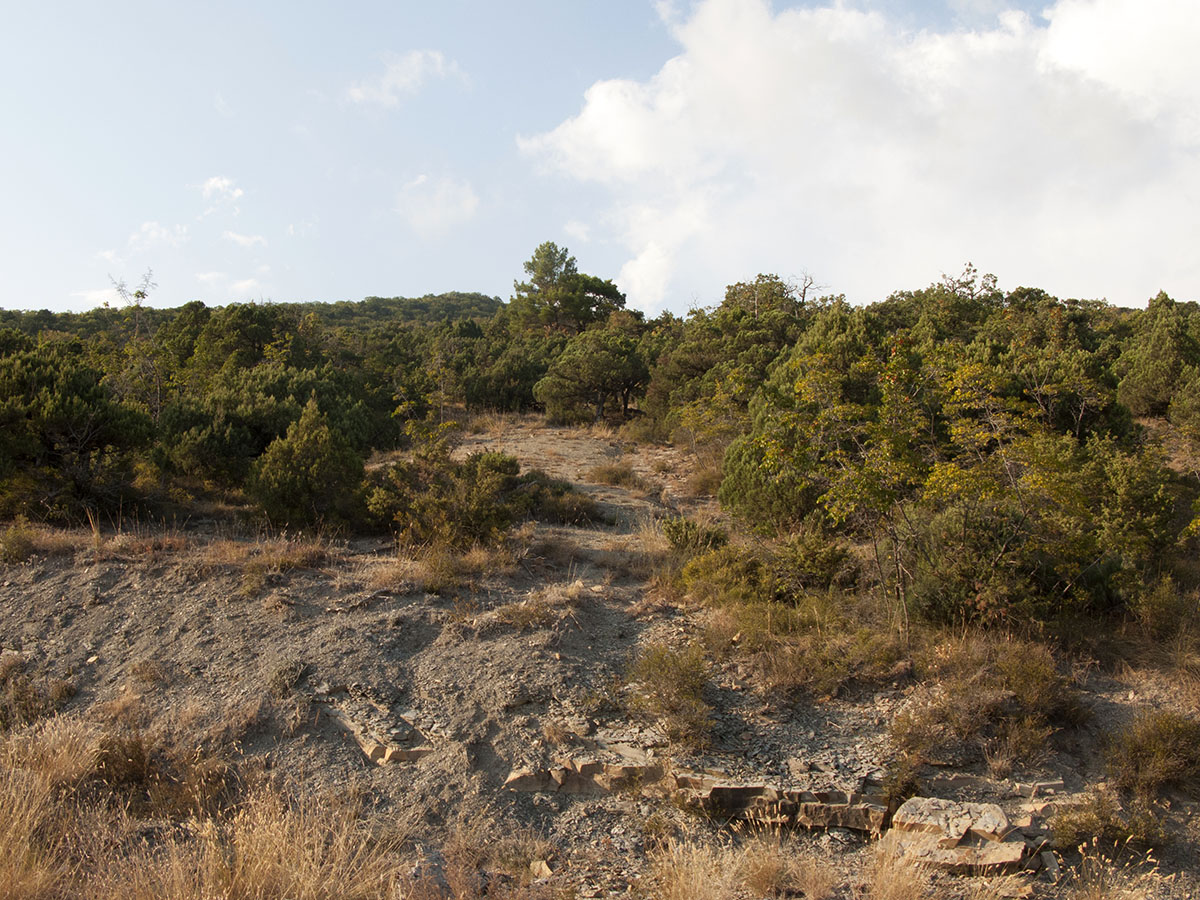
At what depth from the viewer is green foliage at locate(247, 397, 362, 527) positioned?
32.5 ft

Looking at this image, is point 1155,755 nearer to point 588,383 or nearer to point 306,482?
point 306,482

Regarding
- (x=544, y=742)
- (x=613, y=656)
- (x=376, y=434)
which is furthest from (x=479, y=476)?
(x=376, y=434)

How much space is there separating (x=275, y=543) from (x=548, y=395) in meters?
17.5

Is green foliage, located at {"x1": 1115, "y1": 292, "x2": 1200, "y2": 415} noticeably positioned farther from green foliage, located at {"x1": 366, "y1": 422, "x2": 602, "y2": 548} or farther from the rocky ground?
green foliage, located at {"x1": 366, "y1": 422, "x2": 602, "y2": 548}

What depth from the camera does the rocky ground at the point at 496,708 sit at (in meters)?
4.65

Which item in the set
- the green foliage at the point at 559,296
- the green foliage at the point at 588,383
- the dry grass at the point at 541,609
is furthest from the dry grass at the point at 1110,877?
the green foliage at the point at 559,296

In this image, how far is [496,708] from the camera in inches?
230

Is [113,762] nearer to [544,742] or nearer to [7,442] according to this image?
[544,742]

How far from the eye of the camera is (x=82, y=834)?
4.04 metres

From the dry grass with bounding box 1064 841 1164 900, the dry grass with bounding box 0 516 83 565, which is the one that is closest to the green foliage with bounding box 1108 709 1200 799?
the dry grass with bounding box 1064 841 1164 900

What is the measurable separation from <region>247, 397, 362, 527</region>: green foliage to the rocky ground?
1.33 metres

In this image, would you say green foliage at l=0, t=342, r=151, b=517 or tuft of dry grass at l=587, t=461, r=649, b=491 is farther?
tuft of dry grass at l=587, t=461, r=649, b=491

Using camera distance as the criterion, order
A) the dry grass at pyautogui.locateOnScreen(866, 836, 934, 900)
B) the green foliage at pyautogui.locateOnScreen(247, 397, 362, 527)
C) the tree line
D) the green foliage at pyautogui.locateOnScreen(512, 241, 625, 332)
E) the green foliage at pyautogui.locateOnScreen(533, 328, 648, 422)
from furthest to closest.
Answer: the green foliage at pyautogui.locateOnScreen(512, 241, 625, 332), the green foliage at pyautogui.locateOnScreen(533, 328, 648, 422), the green foliage at pyautogui.locateOnScreen(247, 397, 362, 527), the tree line, the dry grass at pyautogui.locateOnScreen(866, 836, 934, 900)

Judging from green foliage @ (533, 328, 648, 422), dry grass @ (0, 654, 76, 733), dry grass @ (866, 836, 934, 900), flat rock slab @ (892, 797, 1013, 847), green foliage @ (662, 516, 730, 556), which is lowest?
dry grass @ (0, 654, 76, 733)
